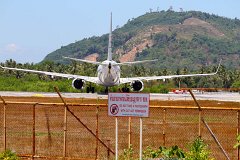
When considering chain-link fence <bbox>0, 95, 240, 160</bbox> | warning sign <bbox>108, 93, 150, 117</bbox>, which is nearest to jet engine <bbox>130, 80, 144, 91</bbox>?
chain-link fence <bbox>0, 95, 240, 160</bbox>

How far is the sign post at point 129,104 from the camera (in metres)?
15.4

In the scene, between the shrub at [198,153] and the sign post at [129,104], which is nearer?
the sign post at [129,104]

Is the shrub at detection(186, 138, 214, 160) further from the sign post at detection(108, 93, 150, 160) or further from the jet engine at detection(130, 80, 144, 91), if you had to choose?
the jet engine at detection(130, 80, 144, 91)

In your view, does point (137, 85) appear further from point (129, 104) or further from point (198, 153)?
point (129, 104)

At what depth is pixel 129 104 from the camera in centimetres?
1559

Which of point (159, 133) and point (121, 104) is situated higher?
point (121, 104)

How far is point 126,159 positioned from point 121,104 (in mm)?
3072

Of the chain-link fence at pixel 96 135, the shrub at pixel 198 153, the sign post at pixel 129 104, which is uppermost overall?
the sign post at pixel 129 104

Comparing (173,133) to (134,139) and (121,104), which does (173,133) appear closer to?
(134,139)

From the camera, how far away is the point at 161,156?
715 inches

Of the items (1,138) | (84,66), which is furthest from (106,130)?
(84,66)

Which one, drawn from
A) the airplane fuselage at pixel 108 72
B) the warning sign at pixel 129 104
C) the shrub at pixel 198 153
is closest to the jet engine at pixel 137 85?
the airplane fuselage at pixel 108 72

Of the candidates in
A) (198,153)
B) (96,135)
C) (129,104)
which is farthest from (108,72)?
(129,104)

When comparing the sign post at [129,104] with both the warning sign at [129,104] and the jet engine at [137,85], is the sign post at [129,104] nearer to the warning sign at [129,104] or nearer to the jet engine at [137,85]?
the warning sign at [129,104]
